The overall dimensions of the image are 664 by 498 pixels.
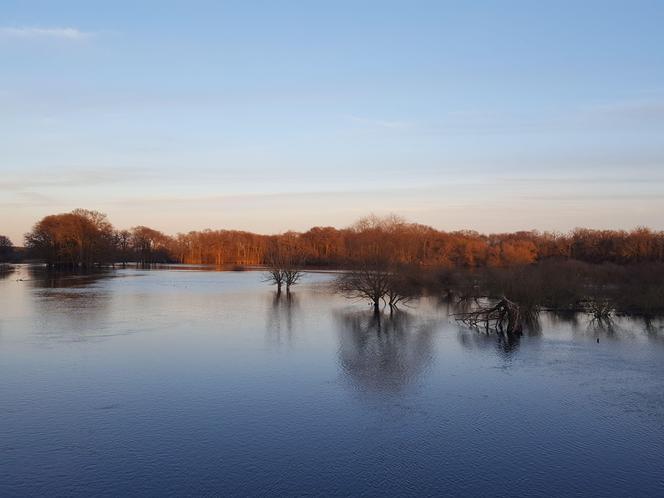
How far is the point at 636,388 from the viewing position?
13078 mm

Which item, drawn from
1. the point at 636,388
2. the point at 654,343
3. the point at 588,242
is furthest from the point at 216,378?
the point at 588,242

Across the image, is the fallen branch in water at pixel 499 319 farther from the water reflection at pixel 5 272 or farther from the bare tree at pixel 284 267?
the water reflection at pixel 5 272

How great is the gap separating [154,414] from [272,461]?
3.22 m

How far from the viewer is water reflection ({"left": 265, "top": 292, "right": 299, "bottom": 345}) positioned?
1940 cm

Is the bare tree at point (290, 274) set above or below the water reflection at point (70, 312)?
above

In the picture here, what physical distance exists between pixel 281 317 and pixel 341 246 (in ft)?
176

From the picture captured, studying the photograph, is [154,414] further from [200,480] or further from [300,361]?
[300,361]

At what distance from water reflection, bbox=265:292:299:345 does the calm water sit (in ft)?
0.74

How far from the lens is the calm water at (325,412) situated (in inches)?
326

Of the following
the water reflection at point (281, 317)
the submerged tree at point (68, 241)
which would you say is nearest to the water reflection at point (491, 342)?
the water reflection at point (281, 317)

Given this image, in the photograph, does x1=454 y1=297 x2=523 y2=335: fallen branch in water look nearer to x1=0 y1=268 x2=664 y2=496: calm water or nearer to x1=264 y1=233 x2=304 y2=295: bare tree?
x1=0 y1=268 x2=664 y2=496: calm water

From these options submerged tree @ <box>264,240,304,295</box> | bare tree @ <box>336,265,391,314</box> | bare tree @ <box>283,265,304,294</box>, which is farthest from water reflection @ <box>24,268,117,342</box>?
bare tree @ <box>336,265,391,314</box>

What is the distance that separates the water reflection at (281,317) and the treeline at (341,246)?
418 centimetres

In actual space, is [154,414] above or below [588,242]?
below
